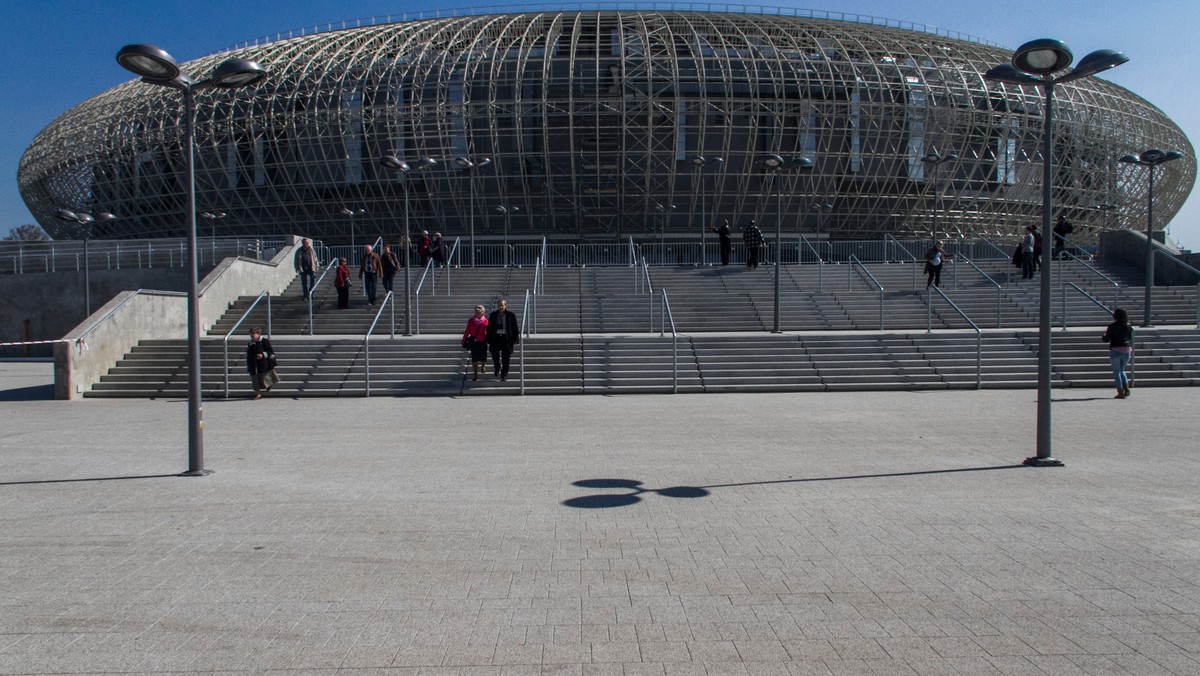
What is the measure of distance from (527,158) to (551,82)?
11.4ft

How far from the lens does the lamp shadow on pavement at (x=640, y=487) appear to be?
18.5ft

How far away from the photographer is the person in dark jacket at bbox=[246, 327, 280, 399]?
12703 mm

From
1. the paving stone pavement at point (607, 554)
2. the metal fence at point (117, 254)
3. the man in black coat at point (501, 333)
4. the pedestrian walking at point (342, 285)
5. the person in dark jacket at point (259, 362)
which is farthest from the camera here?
the metal fence at point (117, 254)

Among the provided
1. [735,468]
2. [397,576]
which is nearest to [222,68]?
[397,576]

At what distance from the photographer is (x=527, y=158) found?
122ft

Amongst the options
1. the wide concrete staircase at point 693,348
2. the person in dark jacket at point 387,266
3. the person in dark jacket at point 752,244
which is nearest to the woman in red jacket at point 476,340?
the wide concrete staircase at point 693,348

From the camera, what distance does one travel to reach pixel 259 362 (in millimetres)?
12711

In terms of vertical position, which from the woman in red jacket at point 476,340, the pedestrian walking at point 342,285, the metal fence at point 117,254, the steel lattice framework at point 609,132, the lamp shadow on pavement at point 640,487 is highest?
the steel lattice framework at point 609,132

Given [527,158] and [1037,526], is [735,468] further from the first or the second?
[527,158]

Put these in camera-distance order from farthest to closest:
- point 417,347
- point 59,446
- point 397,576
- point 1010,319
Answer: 1. point 1010,319
2. point 417,347
3. point 59,446
4. point 397,576

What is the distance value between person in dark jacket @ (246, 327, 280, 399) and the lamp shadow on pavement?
8.19m

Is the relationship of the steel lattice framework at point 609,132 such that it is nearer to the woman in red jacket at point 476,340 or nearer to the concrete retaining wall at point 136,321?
the concrete retaining wall at point 136,321

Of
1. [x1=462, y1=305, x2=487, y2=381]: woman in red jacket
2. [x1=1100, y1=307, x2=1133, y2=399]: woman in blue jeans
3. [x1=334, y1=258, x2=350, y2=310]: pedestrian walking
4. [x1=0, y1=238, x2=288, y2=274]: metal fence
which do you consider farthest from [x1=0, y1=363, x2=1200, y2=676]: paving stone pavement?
[x1=0, y1=238, x2=288, y2=274]: metal fence

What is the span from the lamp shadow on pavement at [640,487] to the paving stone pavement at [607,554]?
3cm
